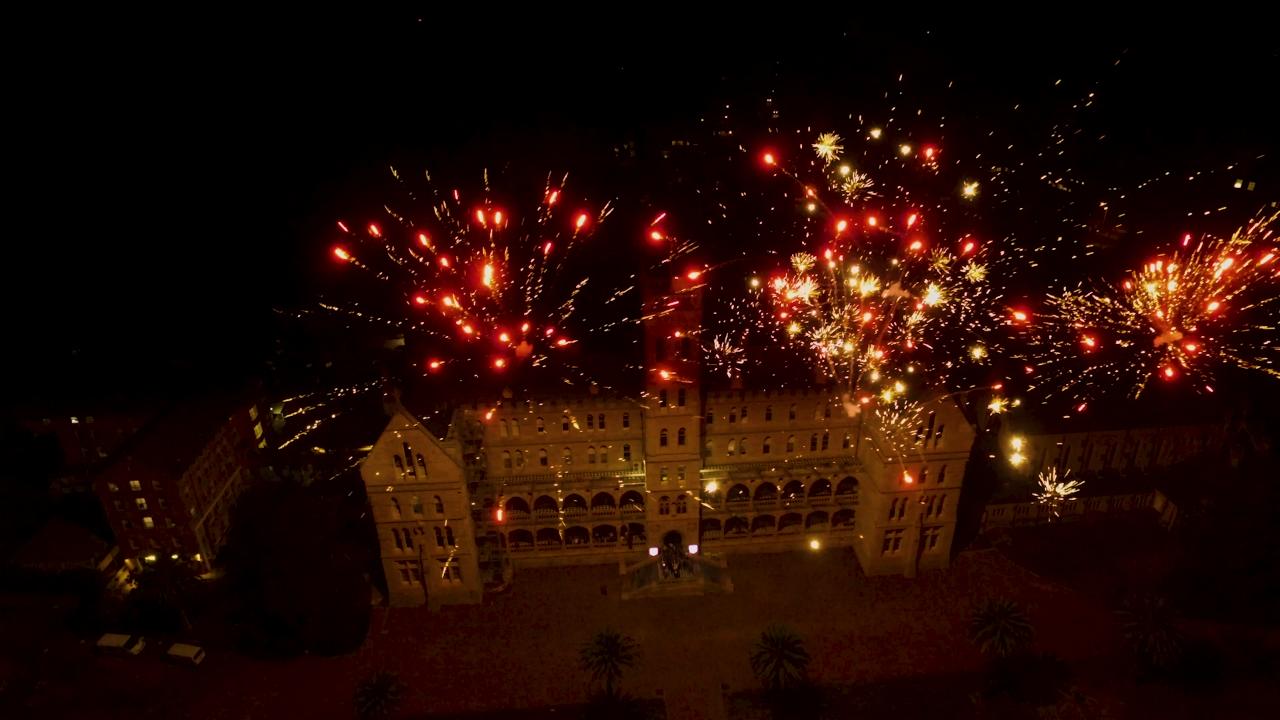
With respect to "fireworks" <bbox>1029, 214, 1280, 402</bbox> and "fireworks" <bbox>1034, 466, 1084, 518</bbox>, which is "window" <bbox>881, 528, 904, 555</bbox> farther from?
"fireworks" <bbox>1029, 214, 1280, 402</bbox>

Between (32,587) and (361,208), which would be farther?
(361,208)

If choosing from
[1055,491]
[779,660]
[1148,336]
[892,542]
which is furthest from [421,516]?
[1148,336]

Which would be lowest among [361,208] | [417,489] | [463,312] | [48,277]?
[417,489]

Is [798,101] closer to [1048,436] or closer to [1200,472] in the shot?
[1048,436]

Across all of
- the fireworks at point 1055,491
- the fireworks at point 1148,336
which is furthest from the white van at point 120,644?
the fireworks at point 1148,336

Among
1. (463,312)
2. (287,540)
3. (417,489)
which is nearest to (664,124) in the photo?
(463,312)

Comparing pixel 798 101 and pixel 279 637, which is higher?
pixel 798 101

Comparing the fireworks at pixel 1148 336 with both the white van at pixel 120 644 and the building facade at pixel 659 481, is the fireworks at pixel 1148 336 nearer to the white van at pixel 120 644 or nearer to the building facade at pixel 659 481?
the building facade at pixel 659 481
